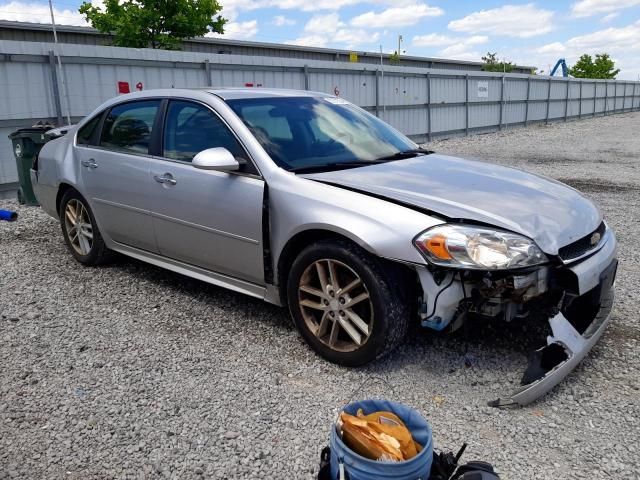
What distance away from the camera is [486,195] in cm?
325

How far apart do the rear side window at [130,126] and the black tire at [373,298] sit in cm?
185

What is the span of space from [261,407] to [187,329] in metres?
1.16

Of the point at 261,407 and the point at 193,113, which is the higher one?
the point at 193,113

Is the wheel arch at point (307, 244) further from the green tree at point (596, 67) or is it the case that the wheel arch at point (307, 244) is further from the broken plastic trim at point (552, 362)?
the green tree at point (596, 67)

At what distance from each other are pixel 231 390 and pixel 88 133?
2994 millimetres

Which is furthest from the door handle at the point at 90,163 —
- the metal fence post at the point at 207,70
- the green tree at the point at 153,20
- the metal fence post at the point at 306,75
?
the green tree at the point at 153,20

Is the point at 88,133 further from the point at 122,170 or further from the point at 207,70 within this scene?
the point at 207,70

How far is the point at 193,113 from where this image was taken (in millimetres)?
4047

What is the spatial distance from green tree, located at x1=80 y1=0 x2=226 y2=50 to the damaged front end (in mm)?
27580

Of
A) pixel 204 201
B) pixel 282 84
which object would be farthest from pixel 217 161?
pixel 282 84

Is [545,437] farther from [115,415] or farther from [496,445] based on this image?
[115,415]

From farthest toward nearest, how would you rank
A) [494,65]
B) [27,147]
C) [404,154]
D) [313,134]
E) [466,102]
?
1. [494,65]
2. [466,102]
3. [27,147]
4. [404,154]
5. [313,134]

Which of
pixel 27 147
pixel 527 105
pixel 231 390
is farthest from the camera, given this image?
A: pixel 527 105

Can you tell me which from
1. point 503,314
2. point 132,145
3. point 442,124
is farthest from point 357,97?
point 503,314
